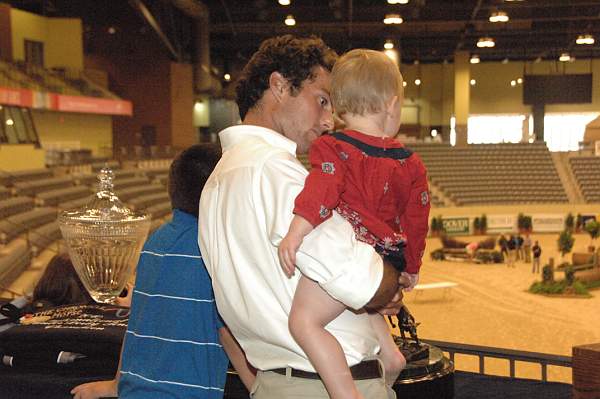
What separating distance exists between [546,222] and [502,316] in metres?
14.6

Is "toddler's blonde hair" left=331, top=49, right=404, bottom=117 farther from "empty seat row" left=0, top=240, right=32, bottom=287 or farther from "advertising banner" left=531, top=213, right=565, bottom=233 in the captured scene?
"advertising banner" left=531, top=213, right=565, bottom=233

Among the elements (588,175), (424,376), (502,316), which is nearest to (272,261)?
(424,376)

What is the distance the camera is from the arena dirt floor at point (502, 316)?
10156 mm

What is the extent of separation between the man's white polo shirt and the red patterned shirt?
0.05 m

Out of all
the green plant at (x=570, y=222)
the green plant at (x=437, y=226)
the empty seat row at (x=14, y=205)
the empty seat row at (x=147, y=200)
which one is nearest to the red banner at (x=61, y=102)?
the empty seat row at (x=147, y=200)

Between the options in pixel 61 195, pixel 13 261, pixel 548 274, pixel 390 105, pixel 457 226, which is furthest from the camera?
pixel 457 226

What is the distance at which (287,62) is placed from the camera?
1545 mm

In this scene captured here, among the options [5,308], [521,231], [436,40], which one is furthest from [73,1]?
[5,308]

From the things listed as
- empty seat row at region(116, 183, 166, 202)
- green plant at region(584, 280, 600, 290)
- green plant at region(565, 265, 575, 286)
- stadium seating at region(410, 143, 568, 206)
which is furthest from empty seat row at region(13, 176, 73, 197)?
stadium seating at region(410, 143, 568, 206)

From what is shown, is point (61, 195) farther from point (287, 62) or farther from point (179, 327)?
point (287, 62)

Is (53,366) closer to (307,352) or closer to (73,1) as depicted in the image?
(307,352)

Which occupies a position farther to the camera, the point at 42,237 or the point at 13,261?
the point at 42,237

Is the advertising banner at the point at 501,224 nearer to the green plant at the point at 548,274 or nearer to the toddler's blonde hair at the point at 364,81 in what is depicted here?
the green plant at the point at 548,274

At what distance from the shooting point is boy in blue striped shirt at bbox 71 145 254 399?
167 cm
